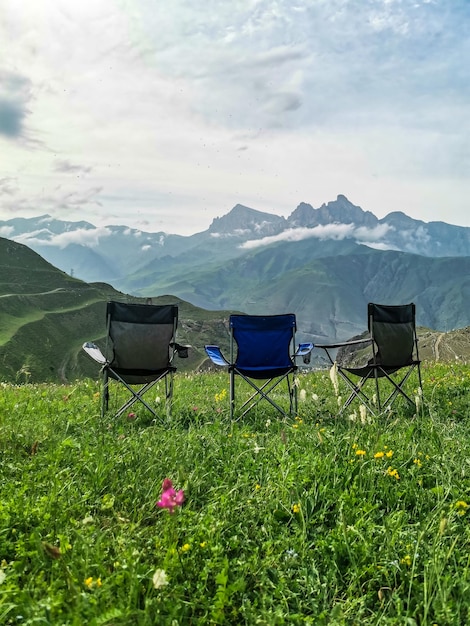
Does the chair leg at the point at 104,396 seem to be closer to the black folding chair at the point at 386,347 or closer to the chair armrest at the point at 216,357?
the chair armrest at the point at 216,357

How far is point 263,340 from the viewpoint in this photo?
7.09 metres

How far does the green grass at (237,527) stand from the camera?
2447 mm

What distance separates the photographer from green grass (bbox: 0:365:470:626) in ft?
8.03

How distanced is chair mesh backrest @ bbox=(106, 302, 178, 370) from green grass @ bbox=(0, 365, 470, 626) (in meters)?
1.69

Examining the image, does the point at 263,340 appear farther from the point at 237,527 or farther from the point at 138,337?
the point at 237,527

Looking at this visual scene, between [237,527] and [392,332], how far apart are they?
4632 millimetres

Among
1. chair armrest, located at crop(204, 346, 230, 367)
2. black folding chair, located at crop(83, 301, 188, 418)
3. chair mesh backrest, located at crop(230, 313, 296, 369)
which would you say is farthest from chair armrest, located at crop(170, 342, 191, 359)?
Result: chair mesh backrest, located at crop(230, 313, 296, 369)

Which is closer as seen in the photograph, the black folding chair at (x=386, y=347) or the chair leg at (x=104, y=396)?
the chair leg at (x=104, y=396)

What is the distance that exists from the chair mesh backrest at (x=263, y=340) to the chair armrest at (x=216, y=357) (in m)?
0.22

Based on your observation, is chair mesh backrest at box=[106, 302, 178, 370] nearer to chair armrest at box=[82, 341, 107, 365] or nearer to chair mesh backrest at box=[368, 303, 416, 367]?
chair armrest at box=[82, 341, 107, 365]

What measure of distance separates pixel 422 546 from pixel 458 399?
448 centimetres

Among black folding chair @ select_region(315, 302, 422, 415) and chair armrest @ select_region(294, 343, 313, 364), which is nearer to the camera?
black folding chair @ select_region(315, 302, 422, 415)

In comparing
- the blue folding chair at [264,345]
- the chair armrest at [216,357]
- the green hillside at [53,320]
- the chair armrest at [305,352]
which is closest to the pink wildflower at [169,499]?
the chair armrest at [216,357]

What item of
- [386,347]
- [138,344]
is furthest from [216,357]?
[386,347]
